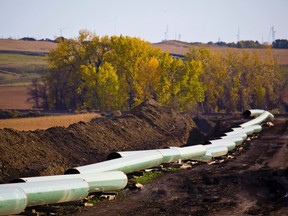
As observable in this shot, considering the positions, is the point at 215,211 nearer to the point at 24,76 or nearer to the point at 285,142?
the point at 285,142

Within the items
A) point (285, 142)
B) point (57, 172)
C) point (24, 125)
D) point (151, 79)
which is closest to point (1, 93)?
point (151, 79)

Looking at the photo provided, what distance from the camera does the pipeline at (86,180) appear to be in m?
17.6

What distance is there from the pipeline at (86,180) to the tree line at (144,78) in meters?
52.6

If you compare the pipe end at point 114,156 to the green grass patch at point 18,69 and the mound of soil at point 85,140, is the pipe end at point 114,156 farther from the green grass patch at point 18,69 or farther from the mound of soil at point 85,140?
the green grass patch at point 18,69

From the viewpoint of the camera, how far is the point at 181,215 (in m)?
19.0

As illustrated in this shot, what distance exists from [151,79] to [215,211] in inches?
2685

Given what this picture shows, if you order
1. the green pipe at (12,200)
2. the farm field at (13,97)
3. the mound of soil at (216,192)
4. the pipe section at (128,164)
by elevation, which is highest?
the green pipe at (12,200)

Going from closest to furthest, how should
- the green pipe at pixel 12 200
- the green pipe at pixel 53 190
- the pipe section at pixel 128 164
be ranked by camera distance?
the green pipe at pixel 12 200, the green pipe at pixel 53 190, the pipe section at pixel 128 164

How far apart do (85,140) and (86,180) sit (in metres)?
17.6

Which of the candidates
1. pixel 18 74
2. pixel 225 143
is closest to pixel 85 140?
pixel 225 143

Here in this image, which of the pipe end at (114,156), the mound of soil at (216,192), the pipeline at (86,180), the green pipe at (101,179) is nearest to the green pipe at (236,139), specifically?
the pipeline at (86,180)

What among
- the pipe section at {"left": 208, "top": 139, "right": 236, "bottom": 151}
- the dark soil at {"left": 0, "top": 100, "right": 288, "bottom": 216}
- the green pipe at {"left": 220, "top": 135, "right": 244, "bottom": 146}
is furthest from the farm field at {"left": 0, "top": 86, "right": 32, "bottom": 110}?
the pipe section at {"left": 208, "top": 139, "right": 236, "bottom": 151}

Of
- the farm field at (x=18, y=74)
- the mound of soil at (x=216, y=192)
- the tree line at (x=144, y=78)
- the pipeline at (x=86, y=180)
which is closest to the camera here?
the pipeline at (x=86, y=180)

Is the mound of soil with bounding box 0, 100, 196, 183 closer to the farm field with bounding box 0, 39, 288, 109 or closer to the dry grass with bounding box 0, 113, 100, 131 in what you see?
the dry grass with bounding box 0, 113, 100, 131
